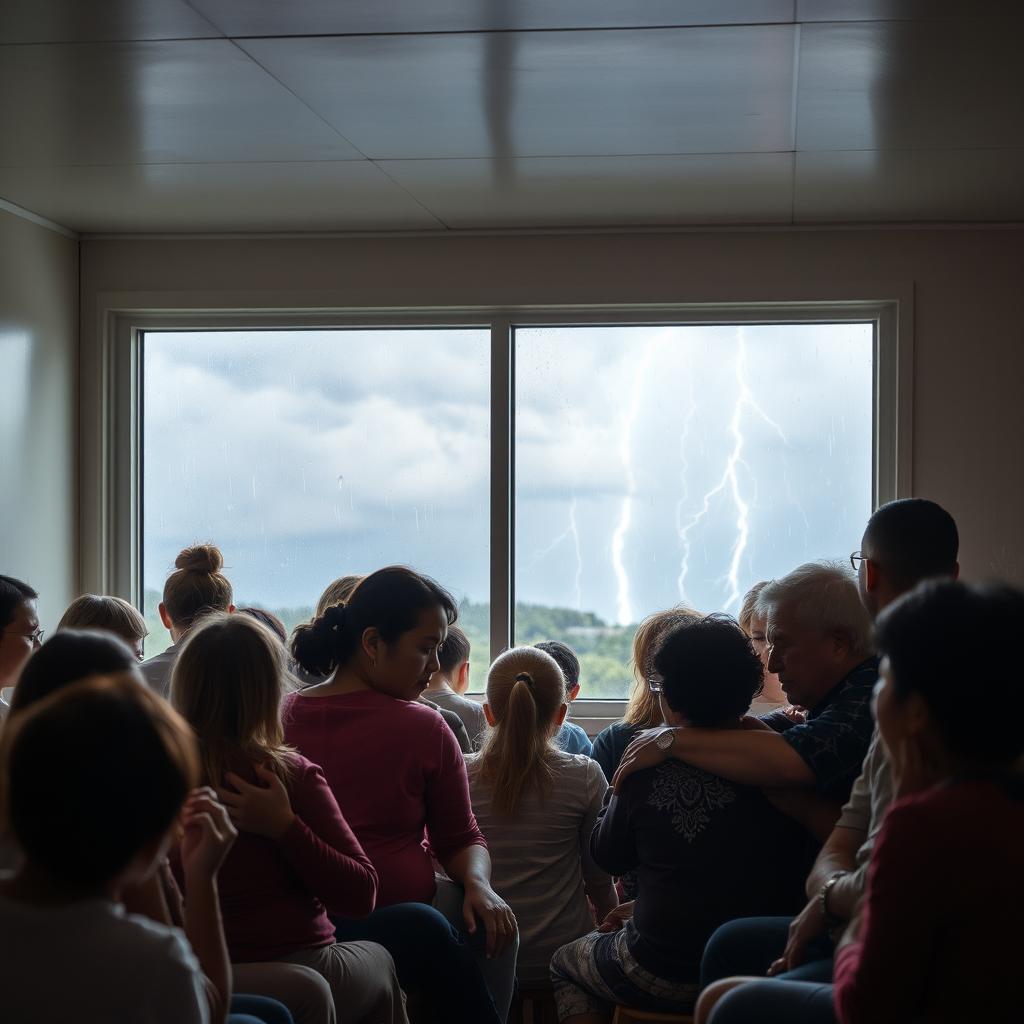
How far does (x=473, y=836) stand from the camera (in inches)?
94.5

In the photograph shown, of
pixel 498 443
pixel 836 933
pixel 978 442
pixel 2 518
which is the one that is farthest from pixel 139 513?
pixel 836 933

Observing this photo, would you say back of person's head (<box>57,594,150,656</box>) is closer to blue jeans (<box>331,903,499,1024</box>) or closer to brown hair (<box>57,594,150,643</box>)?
brown hair (<box>57,594,150,643</box>)

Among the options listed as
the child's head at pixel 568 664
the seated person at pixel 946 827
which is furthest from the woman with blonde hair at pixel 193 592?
the seated person at pixel 946 827

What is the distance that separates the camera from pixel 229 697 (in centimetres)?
185

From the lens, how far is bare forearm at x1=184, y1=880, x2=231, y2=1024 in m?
1.56

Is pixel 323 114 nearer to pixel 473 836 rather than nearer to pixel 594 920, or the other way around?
pixel 473 836

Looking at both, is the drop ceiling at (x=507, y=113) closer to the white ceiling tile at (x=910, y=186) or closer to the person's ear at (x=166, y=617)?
the white ceiling tile at (x=910, y=186)

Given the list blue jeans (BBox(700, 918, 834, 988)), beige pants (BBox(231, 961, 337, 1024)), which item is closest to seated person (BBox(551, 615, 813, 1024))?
blue jeans (BBox(700, 918, 834, 988))

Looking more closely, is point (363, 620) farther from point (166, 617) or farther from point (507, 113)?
point (507, 113)

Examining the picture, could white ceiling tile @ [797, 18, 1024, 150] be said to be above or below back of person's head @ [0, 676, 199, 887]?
above

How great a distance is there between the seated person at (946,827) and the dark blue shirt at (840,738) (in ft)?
2.06

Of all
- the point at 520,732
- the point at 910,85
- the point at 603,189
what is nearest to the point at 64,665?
the point at 520,732

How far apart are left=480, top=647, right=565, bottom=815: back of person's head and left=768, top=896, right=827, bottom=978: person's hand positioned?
2.81ft

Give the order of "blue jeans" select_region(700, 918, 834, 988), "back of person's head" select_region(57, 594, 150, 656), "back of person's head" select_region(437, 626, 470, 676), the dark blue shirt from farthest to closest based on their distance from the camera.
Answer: "back of person's head" select_region(437, 626, 470, 676) → "back of person's head" select_region(57, 594, 150, 656) → the dark blue shirt → "blue jeans" select_region(700, 918, 834, 988)
